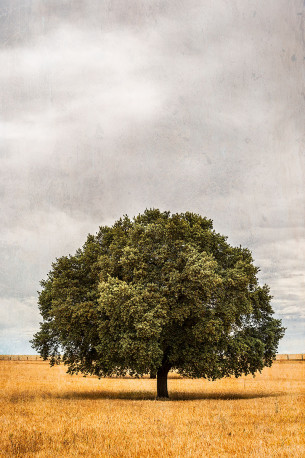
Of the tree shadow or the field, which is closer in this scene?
the field

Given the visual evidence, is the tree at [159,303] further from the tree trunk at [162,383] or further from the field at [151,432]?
the field at [151,432]

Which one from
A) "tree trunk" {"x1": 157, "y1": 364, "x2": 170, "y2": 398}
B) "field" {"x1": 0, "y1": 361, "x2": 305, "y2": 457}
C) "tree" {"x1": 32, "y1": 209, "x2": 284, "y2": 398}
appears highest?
"tree" {"x1": 32, "y1": 209, "x2": 284, "y2": 398}

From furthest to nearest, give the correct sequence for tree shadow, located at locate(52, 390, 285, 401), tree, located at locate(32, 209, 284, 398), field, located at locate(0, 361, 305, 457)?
tree shadow, located at locate(52, 390, 285, 401), tree, located at locate(32, 209, 284, 398), field, located at locate(0, 361, 305, 457)

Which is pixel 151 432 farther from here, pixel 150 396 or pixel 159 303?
pixel 150 396

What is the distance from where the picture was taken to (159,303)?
105 feet

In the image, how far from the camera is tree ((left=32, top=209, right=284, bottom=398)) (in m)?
31.8

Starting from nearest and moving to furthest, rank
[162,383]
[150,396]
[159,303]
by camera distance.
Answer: [159,303] < [162,383] < [150,396]

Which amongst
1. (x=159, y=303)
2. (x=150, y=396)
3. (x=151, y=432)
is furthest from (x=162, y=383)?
(x=151, y=432)

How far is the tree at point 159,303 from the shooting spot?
104ft

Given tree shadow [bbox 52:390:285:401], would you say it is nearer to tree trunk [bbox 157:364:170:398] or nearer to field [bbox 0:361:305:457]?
tree trunk [bbox 157:364:170:398]

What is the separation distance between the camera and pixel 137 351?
31.5 meters

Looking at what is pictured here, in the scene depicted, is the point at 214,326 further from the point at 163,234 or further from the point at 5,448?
the point at 5,448

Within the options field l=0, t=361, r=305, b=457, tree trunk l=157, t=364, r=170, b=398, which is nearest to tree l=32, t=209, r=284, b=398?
tree trunk l=157, t=364, r=170, b=398

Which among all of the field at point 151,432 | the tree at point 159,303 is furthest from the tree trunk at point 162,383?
the field at point 151,432
